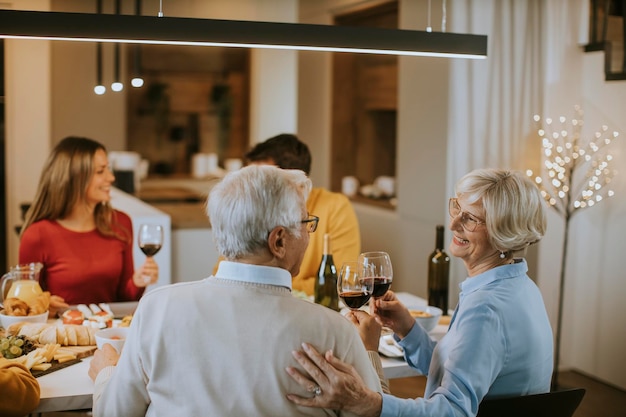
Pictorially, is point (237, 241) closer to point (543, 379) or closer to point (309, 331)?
point (309, 331)

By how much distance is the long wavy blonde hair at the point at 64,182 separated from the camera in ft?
11.4

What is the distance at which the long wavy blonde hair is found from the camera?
3477 mm

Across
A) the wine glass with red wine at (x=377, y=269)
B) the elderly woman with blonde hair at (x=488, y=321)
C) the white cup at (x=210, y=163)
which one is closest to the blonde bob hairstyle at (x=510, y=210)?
the elderly woman with blonde hair at (x=488, y=321)

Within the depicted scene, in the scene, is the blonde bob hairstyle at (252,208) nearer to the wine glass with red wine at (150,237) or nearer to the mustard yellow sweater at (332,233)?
the wine glass with red wine at (150,237)

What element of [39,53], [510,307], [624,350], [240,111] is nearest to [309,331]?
[510,307]

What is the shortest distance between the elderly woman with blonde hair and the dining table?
0.39 m

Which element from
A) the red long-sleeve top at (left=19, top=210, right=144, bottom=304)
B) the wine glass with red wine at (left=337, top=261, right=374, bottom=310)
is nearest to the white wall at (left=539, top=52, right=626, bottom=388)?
the red long-sleeve top at (left=19, top=210, right=144, bottom=304)

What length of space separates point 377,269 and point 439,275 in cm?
90

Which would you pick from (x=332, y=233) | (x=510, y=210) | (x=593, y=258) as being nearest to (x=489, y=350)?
(x=510, y=210)

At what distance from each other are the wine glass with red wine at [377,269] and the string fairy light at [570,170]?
241cm

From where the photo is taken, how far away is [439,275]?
3.15 m

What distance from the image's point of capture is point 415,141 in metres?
5.21

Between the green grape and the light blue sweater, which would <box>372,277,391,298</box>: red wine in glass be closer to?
the light blue sweater

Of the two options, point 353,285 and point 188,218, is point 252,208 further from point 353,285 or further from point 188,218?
point 188,218
